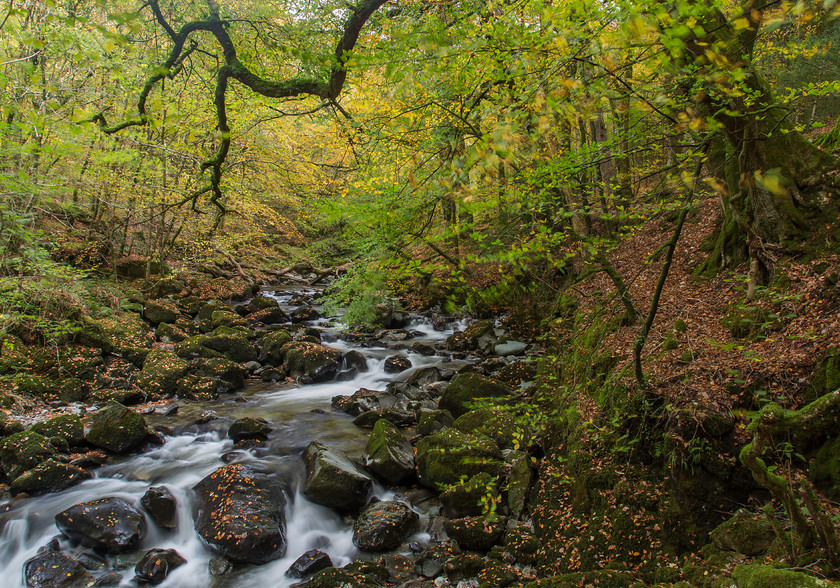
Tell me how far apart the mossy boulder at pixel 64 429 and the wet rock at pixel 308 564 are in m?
4.61

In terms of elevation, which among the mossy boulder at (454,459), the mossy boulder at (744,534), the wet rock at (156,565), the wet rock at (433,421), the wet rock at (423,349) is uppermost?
the mossy boulder at (744,534)

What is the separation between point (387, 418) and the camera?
8.74m

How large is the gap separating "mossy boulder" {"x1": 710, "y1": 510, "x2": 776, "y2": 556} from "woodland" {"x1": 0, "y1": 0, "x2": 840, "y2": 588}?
24mm

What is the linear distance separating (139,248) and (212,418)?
43.6 ft

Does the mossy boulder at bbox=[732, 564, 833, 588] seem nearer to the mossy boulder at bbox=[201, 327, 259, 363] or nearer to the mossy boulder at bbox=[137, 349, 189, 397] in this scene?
the mossy boulder at bbox=[137, 349, 189, 397]

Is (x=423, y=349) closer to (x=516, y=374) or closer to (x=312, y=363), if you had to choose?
(x=312, y=363)

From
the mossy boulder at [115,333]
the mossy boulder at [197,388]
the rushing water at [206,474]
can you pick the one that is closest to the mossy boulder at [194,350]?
the mossy boulder at [115,333]

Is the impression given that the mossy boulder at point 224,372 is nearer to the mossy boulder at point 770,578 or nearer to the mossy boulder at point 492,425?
the mossy boulder at point 492,425

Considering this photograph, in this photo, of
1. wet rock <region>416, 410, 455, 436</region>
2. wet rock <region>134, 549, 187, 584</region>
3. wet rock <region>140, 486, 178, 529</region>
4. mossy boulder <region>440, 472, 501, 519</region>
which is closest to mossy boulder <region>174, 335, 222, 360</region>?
wet rock <region>140, 486, 178, 529</region>

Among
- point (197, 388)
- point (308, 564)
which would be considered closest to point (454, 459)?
point (308, 564)

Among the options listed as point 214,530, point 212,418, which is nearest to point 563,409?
point 214,530

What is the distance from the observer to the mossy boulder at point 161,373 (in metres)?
9.74

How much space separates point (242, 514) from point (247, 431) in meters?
2.45

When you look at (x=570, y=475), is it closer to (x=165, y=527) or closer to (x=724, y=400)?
(x=724, y=400)
